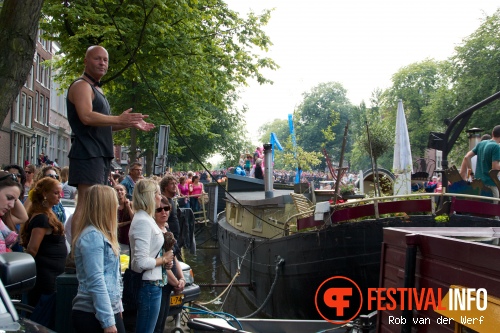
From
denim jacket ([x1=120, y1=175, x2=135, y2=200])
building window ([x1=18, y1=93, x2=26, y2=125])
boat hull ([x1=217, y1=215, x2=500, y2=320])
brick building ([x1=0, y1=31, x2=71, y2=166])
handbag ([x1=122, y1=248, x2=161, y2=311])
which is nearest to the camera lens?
handbag ([x1=122, y1=248, x2=161, y2=311])

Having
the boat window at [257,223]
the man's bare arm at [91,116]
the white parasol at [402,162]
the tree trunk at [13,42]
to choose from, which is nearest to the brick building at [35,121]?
the boat window at [257,223]

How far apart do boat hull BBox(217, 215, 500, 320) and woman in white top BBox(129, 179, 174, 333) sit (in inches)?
176

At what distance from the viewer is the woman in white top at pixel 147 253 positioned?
15.2 feet

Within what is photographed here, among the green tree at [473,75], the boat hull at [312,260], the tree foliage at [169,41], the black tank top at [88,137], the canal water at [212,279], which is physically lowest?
the canal water at [212,279]

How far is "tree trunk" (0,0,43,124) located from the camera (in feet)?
17.5

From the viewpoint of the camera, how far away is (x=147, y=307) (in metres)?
4.73

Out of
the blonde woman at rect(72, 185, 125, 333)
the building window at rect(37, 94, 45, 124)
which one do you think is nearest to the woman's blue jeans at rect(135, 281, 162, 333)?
the blonde woman at rect(72, 185, 125, 333)

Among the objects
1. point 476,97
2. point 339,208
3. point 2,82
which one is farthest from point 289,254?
point 476,97

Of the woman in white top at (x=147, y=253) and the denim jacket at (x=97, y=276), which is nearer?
the denim jacket at (x=97, y=276)

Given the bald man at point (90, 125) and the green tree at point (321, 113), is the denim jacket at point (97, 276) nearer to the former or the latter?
the bald man at point (90, 125)

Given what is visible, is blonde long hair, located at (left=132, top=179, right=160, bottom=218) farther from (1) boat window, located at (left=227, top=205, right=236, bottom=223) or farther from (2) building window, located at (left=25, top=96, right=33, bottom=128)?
(2) building window, located at (left=25, top=96, right=33, bottom=128)

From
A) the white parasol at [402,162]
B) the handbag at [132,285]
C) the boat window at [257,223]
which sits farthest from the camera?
the boat window at [257,223]

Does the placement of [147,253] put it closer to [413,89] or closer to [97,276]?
[97,276]

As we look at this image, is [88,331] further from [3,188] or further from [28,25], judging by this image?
[28,25]
